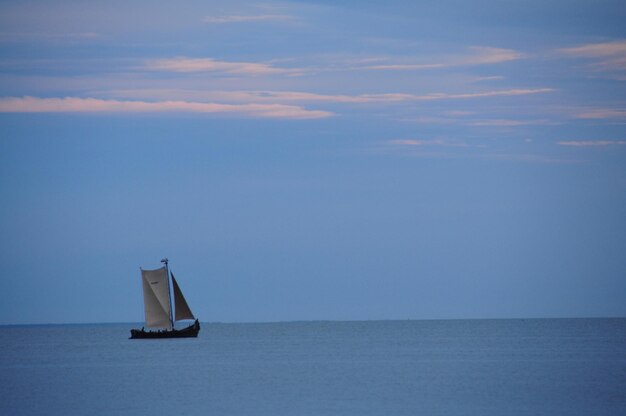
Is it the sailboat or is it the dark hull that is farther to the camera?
the dark hull

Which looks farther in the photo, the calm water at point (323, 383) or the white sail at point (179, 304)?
the white sail at point (179, 304)

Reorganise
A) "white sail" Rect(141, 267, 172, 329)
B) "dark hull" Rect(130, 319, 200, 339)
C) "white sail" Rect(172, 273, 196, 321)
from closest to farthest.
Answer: "white sail" Rect(141, 267, 172, 329) → "white sail" Rect(172, 273, 196, 321) → "dark hull" Rect(130, 319, 200, 339)

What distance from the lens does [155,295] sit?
8969 cm

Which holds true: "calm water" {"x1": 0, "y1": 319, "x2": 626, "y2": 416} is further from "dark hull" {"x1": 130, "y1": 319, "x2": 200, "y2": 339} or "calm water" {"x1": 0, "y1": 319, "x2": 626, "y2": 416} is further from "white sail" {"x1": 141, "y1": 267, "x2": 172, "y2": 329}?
"dark hull" {"x1": 130, "y1": 319, "x2": 200, "y2": 339}

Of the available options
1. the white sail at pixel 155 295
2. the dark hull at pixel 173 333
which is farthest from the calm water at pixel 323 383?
the dark hull at pixel 173 333

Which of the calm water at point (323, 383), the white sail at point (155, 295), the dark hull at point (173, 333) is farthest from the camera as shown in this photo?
the dark hull at point (173, 333)

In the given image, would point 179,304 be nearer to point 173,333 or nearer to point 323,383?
point 173,333

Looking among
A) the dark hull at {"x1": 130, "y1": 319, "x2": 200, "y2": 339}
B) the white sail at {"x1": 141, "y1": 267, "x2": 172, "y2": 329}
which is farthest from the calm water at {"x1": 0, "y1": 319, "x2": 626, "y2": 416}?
the dark hull at {"x1": 130, "y1": 319, "x2": 200, "y2": 339}

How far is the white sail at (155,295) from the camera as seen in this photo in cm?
8888

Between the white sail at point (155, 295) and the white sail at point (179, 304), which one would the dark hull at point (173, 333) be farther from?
the white sail at point (179, 304)

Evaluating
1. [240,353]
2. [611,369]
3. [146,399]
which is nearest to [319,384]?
[146,399]

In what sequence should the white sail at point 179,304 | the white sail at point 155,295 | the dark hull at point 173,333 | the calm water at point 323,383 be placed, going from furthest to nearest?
the dark hull at point 173,333
the white sail at point 179,304
the white sail at point 155,295
the calm water at point 323,383

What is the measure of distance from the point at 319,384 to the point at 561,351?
37.3m

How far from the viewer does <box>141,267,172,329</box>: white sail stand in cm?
8888
